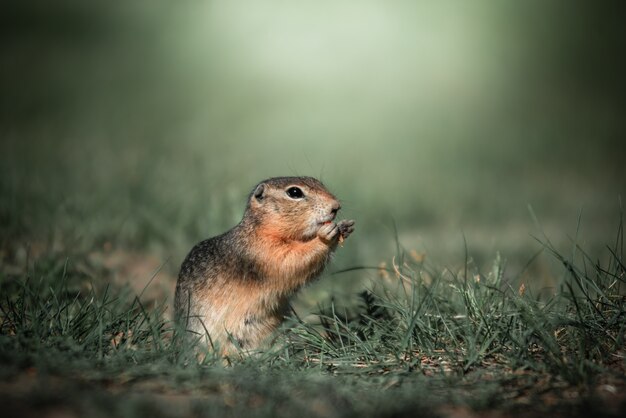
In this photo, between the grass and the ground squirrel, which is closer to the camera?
the grass

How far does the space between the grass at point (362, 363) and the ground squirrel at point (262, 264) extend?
0.79 feet

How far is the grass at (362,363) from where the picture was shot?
2465 mm

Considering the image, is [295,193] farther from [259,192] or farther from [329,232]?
[329,232]

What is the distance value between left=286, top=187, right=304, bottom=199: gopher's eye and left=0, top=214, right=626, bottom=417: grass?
2.37 feet

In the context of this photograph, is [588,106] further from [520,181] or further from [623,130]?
[520,181]

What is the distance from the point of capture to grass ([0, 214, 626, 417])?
97.0 inches

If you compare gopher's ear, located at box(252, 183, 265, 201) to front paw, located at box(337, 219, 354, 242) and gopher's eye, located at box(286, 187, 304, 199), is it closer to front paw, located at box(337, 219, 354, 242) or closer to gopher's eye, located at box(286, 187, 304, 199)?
gopher's eye, located at box(286, 187, 304, 199)

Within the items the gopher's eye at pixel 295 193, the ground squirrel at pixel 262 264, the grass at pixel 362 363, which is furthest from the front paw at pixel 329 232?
the grass at pixel 362 363

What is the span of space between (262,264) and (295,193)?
0.50m

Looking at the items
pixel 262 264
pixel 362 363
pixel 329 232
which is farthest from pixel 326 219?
pixel 362 363

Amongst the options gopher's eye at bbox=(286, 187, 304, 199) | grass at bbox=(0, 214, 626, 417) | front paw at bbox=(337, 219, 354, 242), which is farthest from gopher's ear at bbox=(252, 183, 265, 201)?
grass at bbox=(0, 214, 626, 417)

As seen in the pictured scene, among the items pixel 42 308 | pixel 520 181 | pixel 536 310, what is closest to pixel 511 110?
pixel 520 181

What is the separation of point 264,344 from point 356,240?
225 centimetres

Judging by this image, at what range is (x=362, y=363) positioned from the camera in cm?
340
